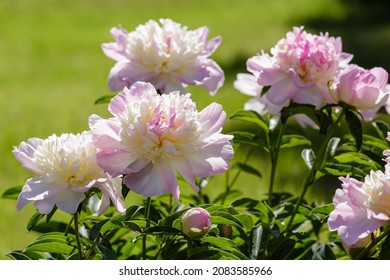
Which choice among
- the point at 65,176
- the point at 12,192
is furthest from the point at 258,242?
the point at 12,192

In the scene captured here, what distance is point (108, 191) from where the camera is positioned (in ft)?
3.94

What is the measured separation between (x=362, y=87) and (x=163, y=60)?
403 millimetres

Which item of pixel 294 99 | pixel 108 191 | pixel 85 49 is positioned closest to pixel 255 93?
pixel 294 99

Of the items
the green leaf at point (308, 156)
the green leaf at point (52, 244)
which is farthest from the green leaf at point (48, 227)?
the green leaf at point (308, 156)

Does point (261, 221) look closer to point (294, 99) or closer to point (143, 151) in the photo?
point (294, 99)

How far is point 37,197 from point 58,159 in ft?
0.21

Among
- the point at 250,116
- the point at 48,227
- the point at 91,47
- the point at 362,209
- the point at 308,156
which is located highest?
the point at 362,209

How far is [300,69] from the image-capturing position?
1.42m

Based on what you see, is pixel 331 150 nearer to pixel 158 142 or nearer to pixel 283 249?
pixel 283 249

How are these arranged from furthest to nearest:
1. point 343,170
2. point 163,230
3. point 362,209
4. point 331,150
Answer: point 331,150 < point 343,170 < point 163,230 < point 362,209

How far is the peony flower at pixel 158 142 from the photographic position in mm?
1146

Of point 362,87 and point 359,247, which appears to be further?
point 362,87

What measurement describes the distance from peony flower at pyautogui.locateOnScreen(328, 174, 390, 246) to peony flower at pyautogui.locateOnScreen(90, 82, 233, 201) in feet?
0.55

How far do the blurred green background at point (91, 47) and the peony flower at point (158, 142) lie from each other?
1654mm
